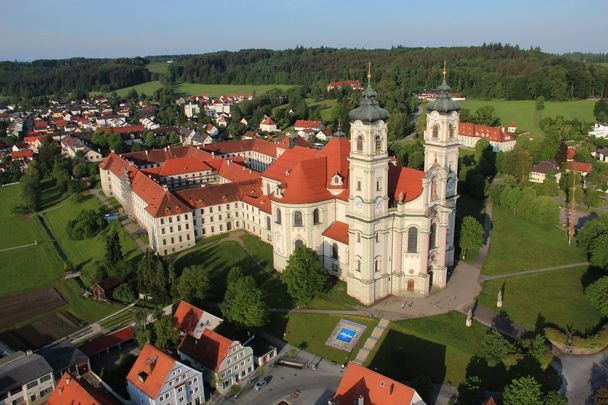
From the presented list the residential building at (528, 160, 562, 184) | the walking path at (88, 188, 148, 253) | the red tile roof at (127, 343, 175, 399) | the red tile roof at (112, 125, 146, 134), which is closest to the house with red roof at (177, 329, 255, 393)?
the red tile roof at (127, 343, 175, 399)

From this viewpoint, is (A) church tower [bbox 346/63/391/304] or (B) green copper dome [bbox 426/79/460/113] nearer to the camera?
(A) church tower [bbox 346/63/391/304]

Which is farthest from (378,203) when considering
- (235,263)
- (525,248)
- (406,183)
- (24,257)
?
(24,257)

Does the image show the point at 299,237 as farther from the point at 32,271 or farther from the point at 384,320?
the point at 32,271

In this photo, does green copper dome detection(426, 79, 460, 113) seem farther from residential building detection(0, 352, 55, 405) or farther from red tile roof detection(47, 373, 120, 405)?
residential building detection(0, 352, 55, 405)

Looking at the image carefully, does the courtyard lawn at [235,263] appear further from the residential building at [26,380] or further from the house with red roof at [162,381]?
→ the residential building at [26,380]

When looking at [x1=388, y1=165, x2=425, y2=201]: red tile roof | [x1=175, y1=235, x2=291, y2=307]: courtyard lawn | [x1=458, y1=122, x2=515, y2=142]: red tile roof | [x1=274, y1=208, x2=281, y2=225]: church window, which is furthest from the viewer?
[x1=458, y1=122, x2=515, y2=142]: red tile roof

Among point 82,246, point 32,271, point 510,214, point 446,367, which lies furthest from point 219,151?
point 446,367

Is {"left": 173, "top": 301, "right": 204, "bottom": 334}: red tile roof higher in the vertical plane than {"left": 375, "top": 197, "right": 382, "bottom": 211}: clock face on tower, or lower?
lower

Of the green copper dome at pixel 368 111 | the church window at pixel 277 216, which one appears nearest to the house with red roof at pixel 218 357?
the church window at pixel 277 216
